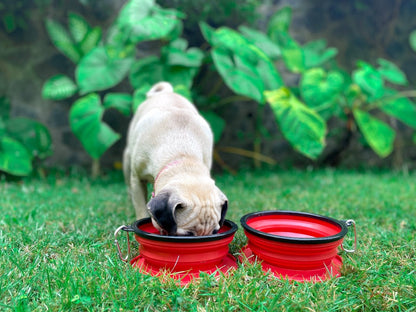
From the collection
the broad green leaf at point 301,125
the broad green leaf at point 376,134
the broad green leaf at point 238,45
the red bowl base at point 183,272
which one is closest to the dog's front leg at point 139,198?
the red bowl base at point 183,272

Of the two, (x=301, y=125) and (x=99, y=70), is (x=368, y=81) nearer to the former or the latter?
(x=301, y=125)

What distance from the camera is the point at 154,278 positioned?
1888mm

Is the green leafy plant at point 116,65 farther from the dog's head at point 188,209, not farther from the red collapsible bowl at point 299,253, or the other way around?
the red collapsible bowl at point 299,253

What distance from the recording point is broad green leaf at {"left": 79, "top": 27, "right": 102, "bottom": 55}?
531cm

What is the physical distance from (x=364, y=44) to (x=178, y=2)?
4.24 m

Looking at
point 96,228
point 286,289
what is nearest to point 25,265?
point 96,228

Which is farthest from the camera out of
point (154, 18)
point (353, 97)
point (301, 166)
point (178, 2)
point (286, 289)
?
point (301, 166)

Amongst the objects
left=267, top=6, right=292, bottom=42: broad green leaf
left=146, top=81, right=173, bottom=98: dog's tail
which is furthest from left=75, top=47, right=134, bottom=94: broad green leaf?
left=267, top=6, right=292, bottom=42: broad green leaf

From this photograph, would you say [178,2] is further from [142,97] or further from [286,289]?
[286,289]

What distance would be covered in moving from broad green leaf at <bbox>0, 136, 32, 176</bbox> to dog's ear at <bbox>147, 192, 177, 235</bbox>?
12.3ft

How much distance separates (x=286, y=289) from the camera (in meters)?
1.87

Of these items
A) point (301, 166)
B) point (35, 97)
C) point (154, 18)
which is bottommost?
point (301, 166)

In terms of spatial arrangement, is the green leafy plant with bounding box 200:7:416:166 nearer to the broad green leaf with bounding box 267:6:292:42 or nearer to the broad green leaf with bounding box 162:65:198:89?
the broad green leaf with bounding box 267:6:292:42

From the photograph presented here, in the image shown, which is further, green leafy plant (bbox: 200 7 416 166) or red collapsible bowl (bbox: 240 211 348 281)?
green leafy plant (bbox: 200 7 416 166)
